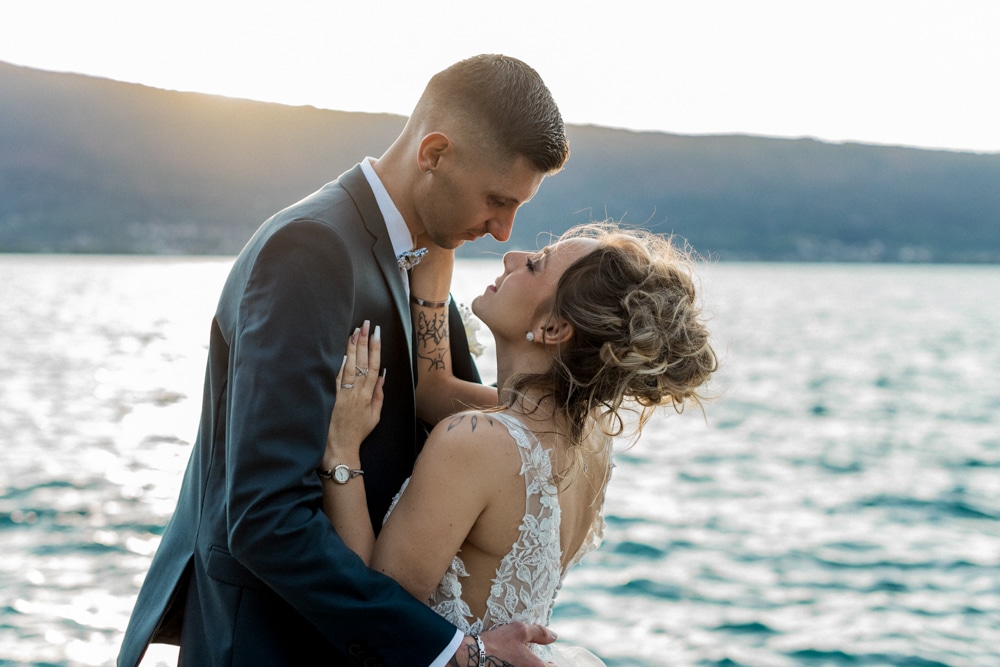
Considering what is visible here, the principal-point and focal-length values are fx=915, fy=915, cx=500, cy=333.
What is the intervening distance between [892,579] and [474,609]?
8.19 m

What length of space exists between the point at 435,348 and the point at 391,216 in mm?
534

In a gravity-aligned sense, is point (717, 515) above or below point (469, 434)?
below

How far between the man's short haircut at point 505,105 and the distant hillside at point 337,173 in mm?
65146

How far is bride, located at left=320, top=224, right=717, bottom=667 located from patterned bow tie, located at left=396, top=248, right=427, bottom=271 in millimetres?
213

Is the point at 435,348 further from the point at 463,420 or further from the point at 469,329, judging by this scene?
the point at 463,420

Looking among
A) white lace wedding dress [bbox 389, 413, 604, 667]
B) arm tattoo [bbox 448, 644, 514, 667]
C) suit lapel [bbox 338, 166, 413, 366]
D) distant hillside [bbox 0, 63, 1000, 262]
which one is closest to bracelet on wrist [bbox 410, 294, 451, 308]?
suit lapel [bbox 338, 166, 413, 366]

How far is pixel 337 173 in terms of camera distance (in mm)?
95062

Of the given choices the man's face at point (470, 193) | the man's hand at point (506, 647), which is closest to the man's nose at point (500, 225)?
the man's face at point (470, 193)

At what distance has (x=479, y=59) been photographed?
7.68 feet

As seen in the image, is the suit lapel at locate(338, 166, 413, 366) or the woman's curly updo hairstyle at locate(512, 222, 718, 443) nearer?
the suit lapel at locate(338, 166, 413, 366)

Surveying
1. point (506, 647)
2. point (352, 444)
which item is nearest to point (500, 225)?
point (352, 444)

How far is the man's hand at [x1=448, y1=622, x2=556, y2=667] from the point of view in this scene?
2033mm

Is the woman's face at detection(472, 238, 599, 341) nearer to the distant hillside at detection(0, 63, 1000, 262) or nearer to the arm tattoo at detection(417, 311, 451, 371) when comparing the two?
the arm tattoo at detection(417, 311, 451, 371)

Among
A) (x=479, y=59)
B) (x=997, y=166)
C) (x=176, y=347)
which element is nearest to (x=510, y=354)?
(x=479, y=59)
